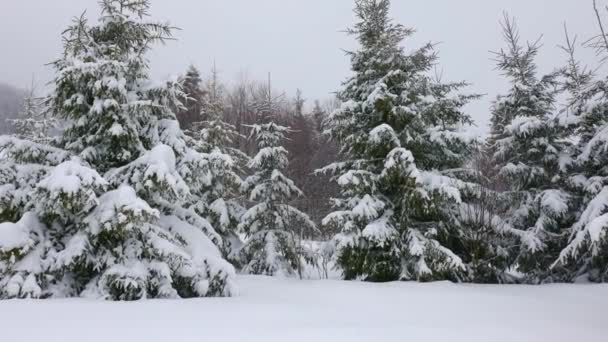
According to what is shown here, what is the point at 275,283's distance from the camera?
31.2 ft

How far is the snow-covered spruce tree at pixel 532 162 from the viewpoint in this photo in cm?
1111

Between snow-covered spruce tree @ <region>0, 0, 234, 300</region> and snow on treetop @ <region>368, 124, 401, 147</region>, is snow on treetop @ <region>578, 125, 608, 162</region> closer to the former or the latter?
snow on treetop @ <region>368, 124, 401, 147</region>

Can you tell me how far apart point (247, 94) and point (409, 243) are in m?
35.2

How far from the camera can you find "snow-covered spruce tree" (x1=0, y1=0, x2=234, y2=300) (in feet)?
19.7

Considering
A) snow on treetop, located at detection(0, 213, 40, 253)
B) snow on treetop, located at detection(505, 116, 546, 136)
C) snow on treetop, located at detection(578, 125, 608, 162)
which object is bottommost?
snow on treetop, located at detection(0, 213, 40, 253)

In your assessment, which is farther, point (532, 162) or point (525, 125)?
point (532, 162)

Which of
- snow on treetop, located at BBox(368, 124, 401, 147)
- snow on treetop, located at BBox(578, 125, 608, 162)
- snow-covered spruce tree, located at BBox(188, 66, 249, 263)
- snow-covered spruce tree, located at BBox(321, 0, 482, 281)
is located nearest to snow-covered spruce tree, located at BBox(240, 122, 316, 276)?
snow-covered spruce tree, located at BBox(188, 66, 249, 263)

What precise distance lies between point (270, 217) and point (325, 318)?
7560mm

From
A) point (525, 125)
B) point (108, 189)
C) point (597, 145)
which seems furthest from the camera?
point (525, 125)

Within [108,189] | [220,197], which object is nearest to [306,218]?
[220,197]

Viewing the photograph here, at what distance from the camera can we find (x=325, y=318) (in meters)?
5.65

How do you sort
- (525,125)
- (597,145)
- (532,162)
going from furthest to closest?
(532,162), (525,125), (597,145)

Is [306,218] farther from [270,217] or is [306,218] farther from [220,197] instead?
[220,197]

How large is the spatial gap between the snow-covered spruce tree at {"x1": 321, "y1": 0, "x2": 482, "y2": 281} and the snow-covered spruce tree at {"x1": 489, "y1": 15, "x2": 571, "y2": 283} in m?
2.23
